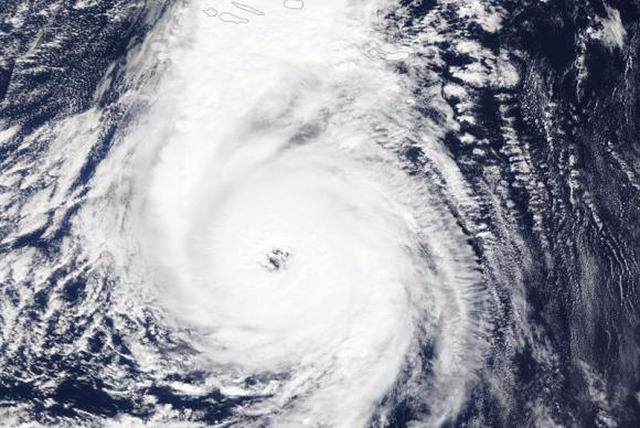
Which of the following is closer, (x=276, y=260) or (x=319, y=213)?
(x=276, y=260)

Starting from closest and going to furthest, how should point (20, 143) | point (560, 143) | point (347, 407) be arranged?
1. point (347, 407)
2. point (560, 143)
3. point (20, 143)

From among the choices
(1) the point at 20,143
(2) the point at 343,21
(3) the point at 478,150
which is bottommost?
(1) the point at 20,143

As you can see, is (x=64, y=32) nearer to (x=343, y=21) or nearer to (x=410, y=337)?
(x=343, y=21)

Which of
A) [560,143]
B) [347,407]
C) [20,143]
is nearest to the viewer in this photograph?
[347,407]

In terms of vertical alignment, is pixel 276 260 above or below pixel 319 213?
below

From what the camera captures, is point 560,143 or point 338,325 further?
point 560,143

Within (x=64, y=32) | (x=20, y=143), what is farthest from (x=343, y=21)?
(x=20, y=143)

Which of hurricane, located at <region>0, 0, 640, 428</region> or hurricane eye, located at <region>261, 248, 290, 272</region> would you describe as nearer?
hurricane, located at <region>0, 0, 640, 428</region>

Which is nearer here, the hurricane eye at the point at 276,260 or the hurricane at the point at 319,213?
the hurricane at the point at 319,213
